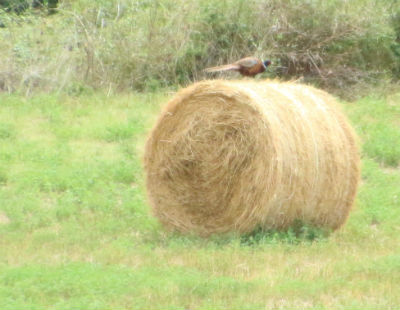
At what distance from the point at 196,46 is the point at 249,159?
8.54 meters

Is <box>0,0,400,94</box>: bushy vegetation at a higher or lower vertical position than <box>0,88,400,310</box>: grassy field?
higher

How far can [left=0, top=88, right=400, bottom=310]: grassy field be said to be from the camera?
641 cm

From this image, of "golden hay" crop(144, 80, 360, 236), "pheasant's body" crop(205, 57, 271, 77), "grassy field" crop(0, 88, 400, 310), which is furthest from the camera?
"pheasant's body" crop(205, 57, 271, 77)

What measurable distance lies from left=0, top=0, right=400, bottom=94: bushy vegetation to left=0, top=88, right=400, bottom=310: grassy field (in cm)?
308

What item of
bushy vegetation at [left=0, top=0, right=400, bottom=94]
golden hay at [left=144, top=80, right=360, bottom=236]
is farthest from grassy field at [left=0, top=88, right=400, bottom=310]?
bushy vegetation at [left=0, top=0, right=400, bottom=94]

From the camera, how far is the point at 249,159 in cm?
812

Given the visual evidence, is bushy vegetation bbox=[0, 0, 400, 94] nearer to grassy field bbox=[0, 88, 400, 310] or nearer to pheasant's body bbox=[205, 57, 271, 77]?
grassy field bbox=[0, 88, 400, 310]

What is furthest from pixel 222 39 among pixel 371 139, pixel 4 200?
pixel 4 200

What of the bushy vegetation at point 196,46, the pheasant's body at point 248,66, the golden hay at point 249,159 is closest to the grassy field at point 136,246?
the golden hay at point 249,159

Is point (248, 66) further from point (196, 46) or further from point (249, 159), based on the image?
point (196, 46)

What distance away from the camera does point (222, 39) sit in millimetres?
16344

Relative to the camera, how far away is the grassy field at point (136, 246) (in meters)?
6.41

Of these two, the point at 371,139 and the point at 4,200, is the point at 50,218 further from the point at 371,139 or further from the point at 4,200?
the point at 371,139

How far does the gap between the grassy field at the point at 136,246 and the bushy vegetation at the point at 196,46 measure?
3.08m
